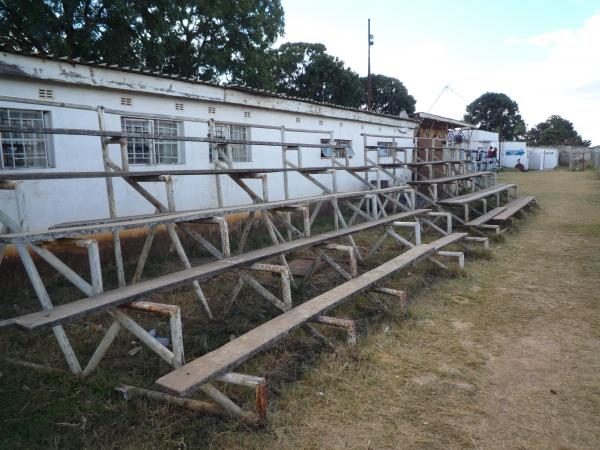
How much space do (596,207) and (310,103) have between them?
7.90 meters

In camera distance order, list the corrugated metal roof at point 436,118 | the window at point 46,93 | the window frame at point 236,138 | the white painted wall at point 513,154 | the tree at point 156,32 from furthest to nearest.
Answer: the white painted wall at point 513,154 < the corrugated metal roof at point 436,118 < the tree at point 156,32 < the window frame at point 236,138 < the window at point 46,93

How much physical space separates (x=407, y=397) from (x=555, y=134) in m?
57.4

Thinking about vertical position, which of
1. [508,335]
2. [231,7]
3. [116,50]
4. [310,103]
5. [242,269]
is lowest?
[508,335]

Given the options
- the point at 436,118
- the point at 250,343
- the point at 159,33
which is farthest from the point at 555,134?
the point at 250,343

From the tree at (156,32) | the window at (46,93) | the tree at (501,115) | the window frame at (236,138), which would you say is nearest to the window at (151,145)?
the window frame at (236,138)

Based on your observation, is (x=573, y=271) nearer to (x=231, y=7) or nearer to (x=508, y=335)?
(x=508, y=335)

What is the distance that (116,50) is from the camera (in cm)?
1159

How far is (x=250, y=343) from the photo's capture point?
2.73m

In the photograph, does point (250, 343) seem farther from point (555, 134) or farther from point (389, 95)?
point (555, 134)

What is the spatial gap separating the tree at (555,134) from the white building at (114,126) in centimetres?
5053

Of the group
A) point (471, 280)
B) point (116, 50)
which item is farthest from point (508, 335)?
point (116, 50)

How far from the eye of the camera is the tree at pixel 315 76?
25.4 m

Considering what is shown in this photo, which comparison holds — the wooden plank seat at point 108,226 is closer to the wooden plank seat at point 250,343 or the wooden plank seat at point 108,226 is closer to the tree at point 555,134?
the wooden plank seat at point 250,343

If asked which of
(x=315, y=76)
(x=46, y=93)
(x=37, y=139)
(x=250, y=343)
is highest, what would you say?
(x=315, y=76)
